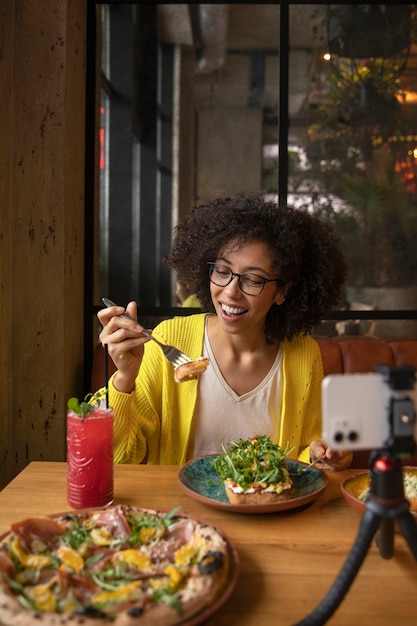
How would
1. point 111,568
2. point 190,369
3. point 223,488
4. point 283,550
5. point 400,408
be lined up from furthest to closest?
1. point 190,369
2. point 223,488
3. point 283,550
4. point 111,568
5. point 400,408

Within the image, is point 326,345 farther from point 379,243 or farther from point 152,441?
point 379,243

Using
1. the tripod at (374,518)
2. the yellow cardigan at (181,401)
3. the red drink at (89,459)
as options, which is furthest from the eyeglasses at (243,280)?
the tripod at (374,518)

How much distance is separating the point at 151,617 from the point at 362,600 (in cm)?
37

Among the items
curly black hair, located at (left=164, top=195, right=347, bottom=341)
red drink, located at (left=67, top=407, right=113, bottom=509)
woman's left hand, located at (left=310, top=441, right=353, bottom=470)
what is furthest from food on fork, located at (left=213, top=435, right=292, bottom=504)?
curly black hair, located at (left=164, top=195, right=347, bottom=341)

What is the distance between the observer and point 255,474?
1.40m

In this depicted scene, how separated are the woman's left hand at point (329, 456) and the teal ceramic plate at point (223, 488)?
58mm

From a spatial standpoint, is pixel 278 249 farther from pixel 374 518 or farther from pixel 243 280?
pixel 374 518

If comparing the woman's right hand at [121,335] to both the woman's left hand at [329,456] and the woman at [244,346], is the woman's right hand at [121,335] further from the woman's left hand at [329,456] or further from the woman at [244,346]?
the woman's left hand at [329,456]

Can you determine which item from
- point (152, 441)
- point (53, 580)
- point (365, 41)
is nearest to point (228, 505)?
point (53, 580)

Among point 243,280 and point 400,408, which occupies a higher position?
point 243,280

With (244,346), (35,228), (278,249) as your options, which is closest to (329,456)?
(244,346)

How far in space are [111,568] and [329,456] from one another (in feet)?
2.43

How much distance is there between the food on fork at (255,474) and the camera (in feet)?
4.43

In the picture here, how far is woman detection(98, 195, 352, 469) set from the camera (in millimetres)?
1922
